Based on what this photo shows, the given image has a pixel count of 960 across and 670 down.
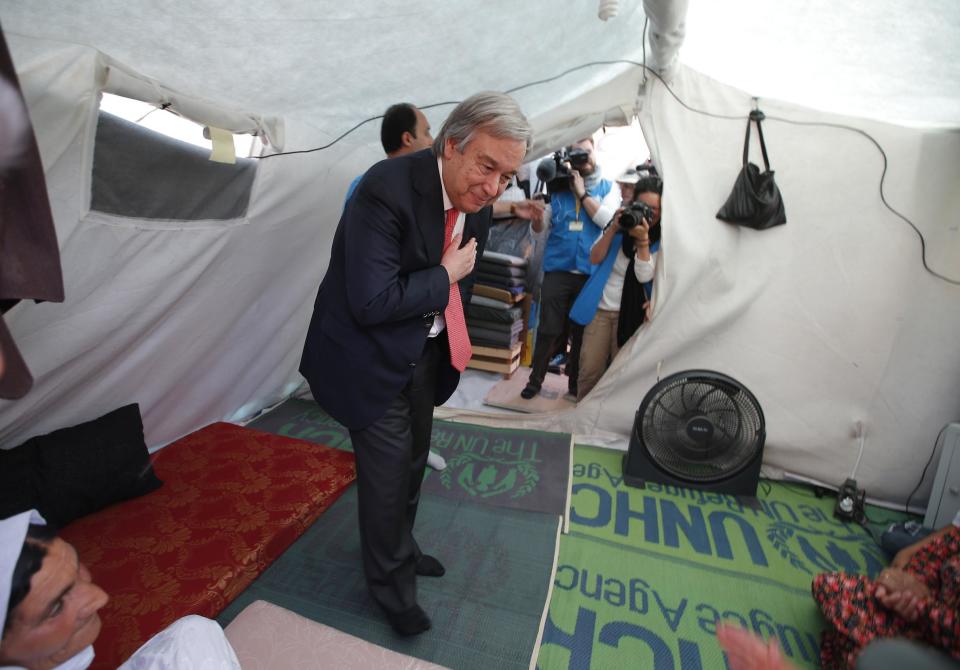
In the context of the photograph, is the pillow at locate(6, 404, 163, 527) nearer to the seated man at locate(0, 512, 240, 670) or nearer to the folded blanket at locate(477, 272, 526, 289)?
the seated man at locate(0, 512, 240, 670)

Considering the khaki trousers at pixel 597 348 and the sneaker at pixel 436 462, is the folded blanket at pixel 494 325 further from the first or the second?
the sneaker at pixel 436 462

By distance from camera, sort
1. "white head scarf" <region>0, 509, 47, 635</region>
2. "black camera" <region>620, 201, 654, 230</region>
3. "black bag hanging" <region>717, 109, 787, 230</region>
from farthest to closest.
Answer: "black camera" <region>620, 201, 654, 230</region>, "black bag hanging" <region>717, 109, 787, 230</region>, "white head scarf" <region>0, 509, 47, 635</region>

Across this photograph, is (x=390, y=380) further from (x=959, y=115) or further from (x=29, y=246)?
(x=959, y=115)

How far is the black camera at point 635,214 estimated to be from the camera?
2.57m

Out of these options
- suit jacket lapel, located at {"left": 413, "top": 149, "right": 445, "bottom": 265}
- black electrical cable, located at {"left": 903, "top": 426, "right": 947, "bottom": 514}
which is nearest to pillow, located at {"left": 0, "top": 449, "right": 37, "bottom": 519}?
suit jacket lapel, located at {"left": 413, "top": 149, "right": 445, "bottom": 265}

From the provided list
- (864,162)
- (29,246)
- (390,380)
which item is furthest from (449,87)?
(864,162)

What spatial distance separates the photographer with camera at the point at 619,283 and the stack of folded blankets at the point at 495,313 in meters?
0.99

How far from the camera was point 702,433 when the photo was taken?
2.33m

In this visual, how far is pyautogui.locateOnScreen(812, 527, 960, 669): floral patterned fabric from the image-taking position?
1151mm

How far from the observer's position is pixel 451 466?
100 inches

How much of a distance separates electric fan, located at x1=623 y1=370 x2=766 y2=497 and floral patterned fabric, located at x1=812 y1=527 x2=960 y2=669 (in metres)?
0.84

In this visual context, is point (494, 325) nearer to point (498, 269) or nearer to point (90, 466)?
point (498, 269)

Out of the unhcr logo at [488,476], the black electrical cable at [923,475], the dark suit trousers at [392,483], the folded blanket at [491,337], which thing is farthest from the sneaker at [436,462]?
the black electrical cable at [923,475]

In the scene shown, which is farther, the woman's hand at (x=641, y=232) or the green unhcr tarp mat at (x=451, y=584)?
the woman's hand at (x=641, y=232)
